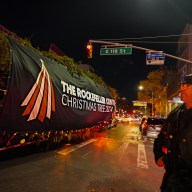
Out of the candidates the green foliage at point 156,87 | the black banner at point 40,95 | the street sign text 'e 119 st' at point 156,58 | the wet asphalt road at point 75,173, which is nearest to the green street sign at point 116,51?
the street sign text 'e 119 st' at point 156,58

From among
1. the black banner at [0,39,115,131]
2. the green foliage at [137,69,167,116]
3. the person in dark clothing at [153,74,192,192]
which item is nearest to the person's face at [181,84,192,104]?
the person in dark clothing at [153,74,192,192]

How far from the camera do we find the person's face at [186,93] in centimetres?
298

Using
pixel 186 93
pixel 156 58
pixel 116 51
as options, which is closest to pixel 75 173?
pixel 186 93

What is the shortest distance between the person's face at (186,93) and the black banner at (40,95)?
510 centimetres

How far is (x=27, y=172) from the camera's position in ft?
24.9

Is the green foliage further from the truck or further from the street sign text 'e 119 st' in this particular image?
the truck

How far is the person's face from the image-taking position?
117 inches

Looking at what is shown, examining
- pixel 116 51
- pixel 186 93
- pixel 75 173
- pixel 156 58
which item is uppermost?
pixel 116 51

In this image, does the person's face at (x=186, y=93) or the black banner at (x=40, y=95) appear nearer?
the person's face at (x=186, y=93)

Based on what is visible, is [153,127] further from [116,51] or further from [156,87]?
[156,87]

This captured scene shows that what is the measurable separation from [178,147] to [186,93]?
62 cm

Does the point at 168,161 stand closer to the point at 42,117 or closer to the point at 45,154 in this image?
the point at 42,117

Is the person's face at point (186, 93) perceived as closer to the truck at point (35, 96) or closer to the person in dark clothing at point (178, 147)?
the person in dark clothing at point (178, 147)

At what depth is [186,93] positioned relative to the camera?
304 centimetres
